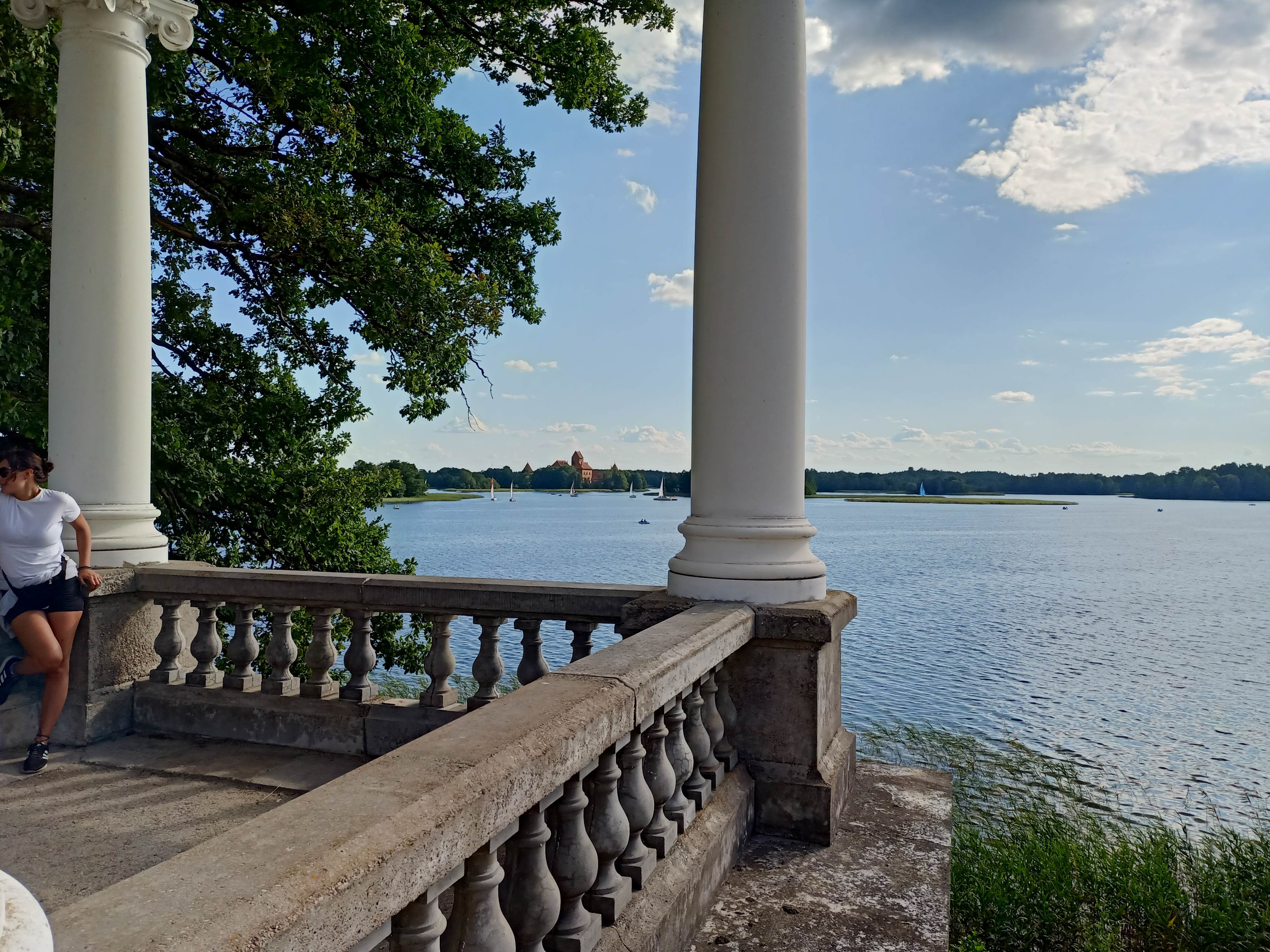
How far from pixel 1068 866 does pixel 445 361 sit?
878 cm

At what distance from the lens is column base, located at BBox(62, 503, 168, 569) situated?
Answer: 6254 millimetres

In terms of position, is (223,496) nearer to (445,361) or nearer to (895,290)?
(445,361)

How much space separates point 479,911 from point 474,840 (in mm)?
287

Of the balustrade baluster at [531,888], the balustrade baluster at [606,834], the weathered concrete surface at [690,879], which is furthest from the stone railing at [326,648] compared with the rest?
the balustrade baluster at [531,888]

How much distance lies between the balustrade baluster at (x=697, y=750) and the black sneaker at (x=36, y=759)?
4.23 metres

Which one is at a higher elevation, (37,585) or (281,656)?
(37,585)

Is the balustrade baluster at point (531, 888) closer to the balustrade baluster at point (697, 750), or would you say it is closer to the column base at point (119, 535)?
the balustrade baluster at point (697, 750)

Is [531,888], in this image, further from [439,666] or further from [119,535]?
[119,535]

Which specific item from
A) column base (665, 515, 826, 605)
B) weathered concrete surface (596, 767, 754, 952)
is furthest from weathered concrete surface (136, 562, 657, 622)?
weathered concrete surface (596, 767, 754, 952)

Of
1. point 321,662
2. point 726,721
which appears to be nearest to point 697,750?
point 726,721

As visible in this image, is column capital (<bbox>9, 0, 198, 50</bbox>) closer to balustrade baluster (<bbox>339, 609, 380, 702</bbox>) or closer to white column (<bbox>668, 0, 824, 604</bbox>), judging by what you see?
white column (<bbox>668, 0, 824, 604</bbox>)

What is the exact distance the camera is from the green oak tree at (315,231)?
10031 millimetres

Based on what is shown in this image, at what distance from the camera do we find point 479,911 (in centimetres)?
226

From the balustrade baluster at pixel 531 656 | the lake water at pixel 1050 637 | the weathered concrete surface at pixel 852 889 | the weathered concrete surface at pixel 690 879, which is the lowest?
the lake water at pixel 1050 637
